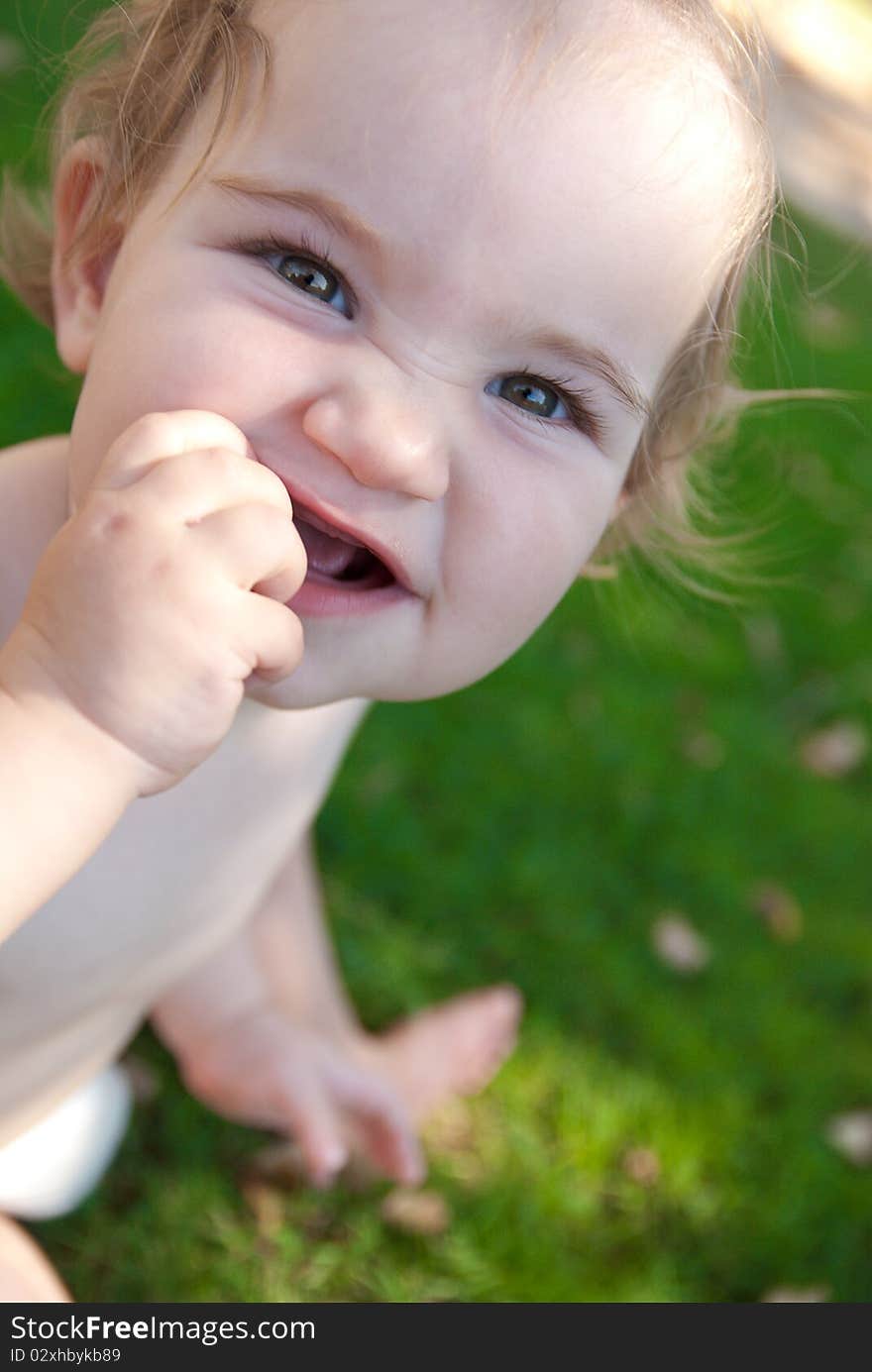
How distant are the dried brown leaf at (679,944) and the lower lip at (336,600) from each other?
1.79 meters

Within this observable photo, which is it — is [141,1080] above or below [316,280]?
below

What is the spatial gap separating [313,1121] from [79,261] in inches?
49.2

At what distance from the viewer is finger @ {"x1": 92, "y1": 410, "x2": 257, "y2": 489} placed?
3.81 ft

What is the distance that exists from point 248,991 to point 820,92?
18.7ft

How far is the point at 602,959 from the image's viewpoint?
2871mm

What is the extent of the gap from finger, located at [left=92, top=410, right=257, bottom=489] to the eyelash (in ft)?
0.59

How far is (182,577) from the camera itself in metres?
1.14

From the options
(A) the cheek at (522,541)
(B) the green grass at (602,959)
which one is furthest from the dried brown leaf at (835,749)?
(A) the cheek at (522,541)

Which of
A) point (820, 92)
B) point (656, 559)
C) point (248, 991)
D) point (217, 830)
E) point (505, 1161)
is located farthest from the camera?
point (820, 92)

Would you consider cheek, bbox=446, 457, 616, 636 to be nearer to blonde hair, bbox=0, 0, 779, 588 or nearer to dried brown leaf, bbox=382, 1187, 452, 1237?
blonde hair, bbox=0, 0, 779, 588

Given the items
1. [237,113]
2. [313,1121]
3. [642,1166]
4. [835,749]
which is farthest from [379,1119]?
[835,749]

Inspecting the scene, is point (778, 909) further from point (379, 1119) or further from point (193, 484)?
point (193, 484)

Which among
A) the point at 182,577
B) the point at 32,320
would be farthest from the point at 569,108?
the point at 32,320

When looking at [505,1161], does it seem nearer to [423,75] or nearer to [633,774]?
[633,774]
